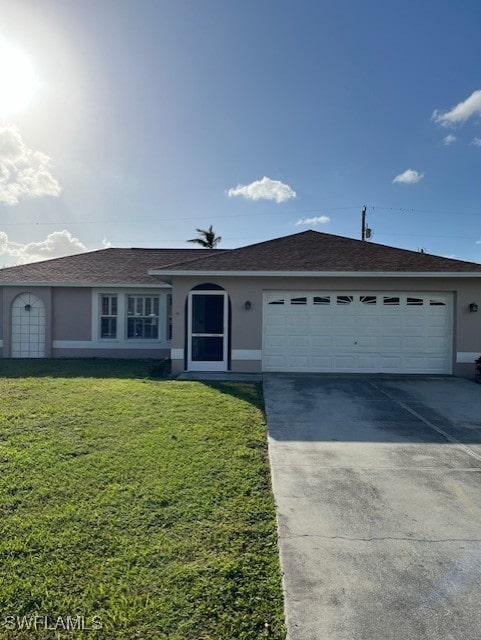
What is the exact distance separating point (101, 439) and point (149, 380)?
470 cm

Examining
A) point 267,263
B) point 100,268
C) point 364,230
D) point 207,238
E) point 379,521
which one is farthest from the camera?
point 207,238

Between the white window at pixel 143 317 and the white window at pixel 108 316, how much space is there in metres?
0.54

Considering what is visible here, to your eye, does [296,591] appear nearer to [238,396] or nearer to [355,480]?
[355,480]

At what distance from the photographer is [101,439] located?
539 centimetres

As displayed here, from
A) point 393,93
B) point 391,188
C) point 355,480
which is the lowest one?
point 355,480

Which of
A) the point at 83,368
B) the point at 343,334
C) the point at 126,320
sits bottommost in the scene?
the point at 83,368

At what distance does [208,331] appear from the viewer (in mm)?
11742

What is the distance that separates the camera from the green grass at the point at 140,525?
233cm

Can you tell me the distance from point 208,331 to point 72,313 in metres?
6.14

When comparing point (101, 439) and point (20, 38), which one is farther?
point (20, 38)

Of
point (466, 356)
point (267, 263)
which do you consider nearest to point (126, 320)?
point (267, 263)

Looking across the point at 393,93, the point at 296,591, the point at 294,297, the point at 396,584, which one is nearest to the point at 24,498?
the point at 296,591

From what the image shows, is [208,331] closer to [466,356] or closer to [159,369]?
[159,369]

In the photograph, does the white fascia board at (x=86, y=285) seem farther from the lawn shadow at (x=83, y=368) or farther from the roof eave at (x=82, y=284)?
the lawn shadow at (x=83, y=368)
